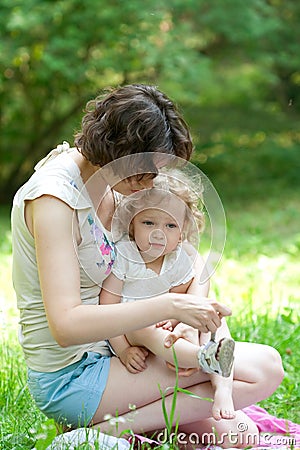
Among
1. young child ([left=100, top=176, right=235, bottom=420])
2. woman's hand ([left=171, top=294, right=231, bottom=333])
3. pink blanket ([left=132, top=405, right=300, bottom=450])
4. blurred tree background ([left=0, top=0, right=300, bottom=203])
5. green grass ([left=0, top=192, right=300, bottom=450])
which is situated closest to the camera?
woman's hand ([left=171, top=294, right=231, bottom=333])

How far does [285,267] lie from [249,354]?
305 centimetres

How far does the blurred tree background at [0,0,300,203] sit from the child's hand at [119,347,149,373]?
4.28 meters

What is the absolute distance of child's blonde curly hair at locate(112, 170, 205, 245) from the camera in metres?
2.39

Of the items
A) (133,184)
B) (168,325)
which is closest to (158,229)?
(133,184)

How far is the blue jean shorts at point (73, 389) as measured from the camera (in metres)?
2.48

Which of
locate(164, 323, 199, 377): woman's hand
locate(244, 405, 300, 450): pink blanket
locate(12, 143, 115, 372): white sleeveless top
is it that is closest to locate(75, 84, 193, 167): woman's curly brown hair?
locate(12, 143, 115, 372): white sleeveless top

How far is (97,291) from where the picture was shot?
253cm

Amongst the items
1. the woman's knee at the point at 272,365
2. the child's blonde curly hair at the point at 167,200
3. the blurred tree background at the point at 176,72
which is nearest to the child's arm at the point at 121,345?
the child's blonde curly hair at the point at 167,200

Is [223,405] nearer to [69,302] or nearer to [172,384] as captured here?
[172,384]

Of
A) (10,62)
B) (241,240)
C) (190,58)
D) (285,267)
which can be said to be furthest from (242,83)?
(285,267)

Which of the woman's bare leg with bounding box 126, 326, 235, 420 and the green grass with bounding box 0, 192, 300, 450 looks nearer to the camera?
the woman's bare leg with bounding box 126, 326, 235, 420

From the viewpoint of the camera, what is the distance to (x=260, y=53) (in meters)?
8.84

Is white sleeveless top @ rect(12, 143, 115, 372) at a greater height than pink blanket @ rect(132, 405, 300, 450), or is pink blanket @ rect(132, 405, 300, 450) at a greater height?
white sleeveless top @ rect(12, 143, 115, 372)

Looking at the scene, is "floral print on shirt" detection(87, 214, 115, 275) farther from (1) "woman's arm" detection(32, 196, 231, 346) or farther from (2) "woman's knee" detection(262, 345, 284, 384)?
(2) "woman's knee" detection(262, 345, 284, 384)
